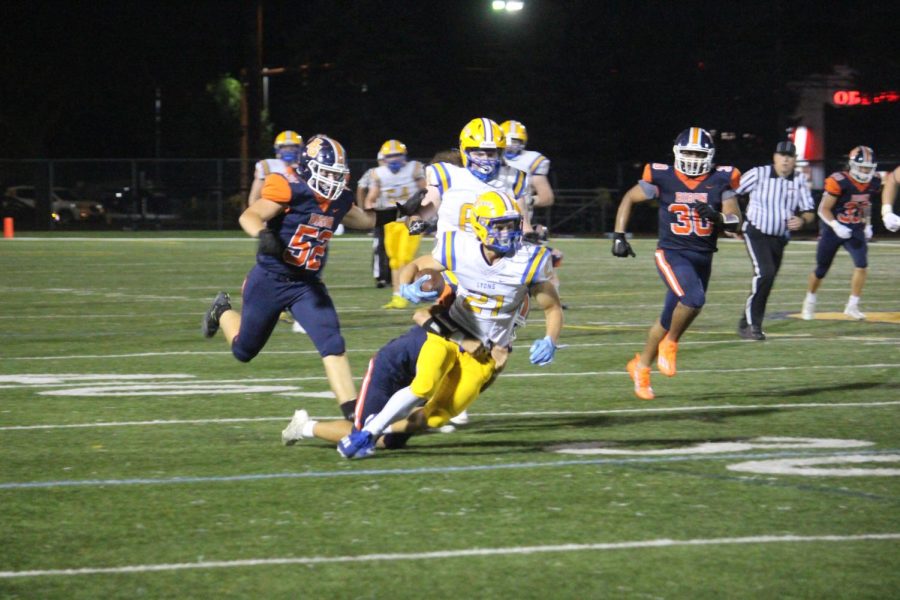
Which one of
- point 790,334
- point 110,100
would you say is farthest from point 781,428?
point 110,100

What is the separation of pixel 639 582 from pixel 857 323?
10296 millimetres

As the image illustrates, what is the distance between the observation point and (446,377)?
279 inches

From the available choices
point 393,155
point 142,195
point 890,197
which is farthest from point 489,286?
point 142,195

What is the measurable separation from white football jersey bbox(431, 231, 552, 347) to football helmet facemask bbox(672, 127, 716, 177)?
331cm

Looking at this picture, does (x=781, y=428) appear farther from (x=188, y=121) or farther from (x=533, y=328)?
(x=188, y=121)

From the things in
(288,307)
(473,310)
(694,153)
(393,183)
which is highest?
(694,153)

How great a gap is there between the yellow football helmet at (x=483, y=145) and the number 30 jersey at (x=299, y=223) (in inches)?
48.2

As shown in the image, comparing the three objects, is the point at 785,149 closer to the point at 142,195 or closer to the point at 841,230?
the point at 841,230

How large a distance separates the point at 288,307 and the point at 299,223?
503mm

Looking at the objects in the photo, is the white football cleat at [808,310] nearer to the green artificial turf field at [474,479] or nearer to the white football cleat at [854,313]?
the white football cleat at [854,313]

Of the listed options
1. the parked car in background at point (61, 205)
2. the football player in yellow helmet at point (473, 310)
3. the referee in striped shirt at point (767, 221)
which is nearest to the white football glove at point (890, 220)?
the referee in striped shirt at point (767, 221)

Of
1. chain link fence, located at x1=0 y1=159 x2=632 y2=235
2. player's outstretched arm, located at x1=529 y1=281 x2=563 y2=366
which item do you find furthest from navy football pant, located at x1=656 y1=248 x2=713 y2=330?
chain link fence, located at x1=0 y1=159 x2=632 y2=235

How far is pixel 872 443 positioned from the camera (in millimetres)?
7680

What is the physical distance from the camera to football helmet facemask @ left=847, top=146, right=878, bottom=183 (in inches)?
597
